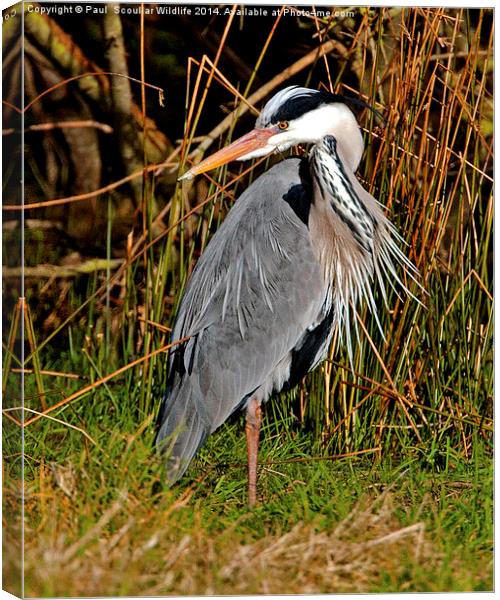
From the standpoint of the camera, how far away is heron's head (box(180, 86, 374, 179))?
3443 millimetres

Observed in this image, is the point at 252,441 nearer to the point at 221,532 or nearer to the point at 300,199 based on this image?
the point at 221,532

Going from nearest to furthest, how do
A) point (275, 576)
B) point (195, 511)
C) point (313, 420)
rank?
1. point (275, 576)
2. point (195, 511)
3. point (313, 420)

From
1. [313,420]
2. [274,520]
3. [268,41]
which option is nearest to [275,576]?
[274,520]

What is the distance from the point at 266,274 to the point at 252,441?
565mm

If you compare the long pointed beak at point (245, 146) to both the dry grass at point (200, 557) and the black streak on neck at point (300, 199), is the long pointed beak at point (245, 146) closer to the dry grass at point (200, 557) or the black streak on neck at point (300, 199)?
the black streak on neck at point (300, 199)

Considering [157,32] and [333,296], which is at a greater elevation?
[157,32]

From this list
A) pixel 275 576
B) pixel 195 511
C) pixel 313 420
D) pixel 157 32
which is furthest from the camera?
pixel 313 420

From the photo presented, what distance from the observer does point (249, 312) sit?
357cm

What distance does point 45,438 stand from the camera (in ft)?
11.7

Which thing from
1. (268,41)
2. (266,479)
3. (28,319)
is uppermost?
(268,41)

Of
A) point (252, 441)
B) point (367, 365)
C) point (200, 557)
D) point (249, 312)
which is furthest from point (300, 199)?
point (200, 557)

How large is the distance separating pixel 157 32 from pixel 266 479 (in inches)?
61.6

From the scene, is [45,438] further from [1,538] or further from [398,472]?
[398,472]

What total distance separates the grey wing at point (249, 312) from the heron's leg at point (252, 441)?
86 millimetres
